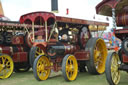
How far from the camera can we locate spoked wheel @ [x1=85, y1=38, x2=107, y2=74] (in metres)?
5.87

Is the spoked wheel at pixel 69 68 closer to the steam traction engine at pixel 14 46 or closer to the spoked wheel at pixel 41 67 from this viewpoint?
A: the spoked wheel at pixel 41 67

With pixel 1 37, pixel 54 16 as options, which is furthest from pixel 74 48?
pixel 1 37

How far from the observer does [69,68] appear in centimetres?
511

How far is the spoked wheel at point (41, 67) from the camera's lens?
202 inches

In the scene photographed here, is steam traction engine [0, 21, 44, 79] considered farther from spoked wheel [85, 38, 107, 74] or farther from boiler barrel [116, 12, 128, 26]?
boiler barrel [116, 12, 128, 26]

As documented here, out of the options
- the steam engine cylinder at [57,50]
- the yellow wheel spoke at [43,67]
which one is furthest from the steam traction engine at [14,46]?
the steam engine cylinder at [57,50]

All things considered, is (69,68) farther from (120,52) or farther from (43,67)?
(120,52)

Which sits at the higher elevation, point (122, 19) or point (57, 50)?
point (122, 19)

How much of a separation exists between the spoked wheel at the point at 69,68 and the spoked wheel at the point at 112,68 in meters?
1.15

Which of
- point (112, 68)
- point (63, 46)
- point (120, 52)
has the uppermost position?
point (63, 46)

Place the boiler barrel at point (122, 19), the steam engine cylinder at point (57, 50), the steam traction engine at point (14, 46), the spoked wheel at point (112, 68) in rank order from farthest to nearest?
the steam traction engine at point (14, 46) → the steam engine cylinder at point (57, 50) → the boiler barrel at point (122, 19) → the spoked wheel at point (112, 68)

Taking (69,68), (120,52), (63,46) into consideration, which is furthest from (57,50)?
(120,52)

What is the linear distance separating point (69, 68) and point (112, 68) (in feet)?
4.13

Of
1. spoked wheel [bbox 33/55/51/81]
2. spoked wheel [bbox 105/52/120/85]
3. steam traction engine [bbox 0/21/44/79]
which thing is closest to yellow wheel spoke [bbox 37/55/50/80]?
spoked wheel [bbox 33/55/51/81]
